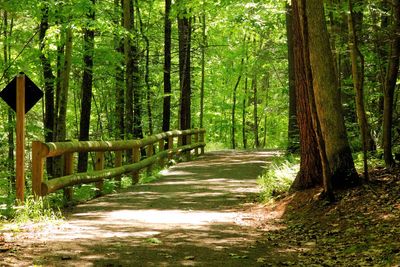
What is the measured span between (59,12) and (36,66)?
4.14 metres

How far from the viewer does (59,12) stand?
1611cm

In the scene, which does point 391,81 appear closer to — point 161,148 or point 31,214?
point 31,214

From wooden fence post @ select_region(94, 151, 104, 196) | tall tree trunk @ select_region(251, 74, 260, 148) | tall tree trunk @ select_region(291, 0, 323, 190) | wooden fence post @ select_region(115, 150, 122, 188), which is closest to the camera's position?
tall tree trunk @ select_region(291, 0, 323, 190)

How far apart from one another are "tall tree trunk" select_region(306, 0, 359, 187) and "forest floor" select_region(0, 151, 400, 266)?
713 mm

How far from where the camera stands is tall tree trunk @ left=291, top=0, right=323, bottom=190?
9.77 meters

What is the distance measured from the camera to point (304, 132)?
9961 millimetres

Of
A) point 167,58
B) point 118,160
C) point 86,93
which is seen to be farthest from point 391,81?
point 167,58

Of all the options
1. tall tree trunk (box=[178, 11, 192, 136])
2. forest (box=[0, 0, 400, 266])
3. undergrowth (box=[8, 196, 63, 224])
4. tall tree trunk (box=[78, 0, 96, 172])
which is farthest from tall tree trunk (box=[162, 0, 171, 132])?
undergrowth (box=[8, 196, 63, 224])

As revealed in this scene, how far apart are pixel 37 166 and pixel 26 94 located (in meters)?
1.27

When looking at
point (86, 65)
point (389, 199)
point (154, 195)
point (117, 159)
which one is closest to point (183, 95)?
point (86, 65)

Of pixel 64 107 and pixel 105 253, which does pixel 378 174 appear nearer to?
pixel 105 253

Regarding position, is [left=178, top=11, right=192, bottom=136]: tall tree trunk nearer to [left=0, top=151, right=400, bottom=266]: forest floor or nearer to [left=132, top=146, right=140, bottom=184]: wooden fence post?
[left=132, top=146, right=140, bottom=184]: wooden fence post

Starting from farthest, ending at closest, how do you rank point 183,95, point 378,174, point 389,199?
point 183,95
point 378,174
point 389,199

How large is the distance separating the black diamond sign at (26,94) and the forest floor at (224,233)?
213 cm
